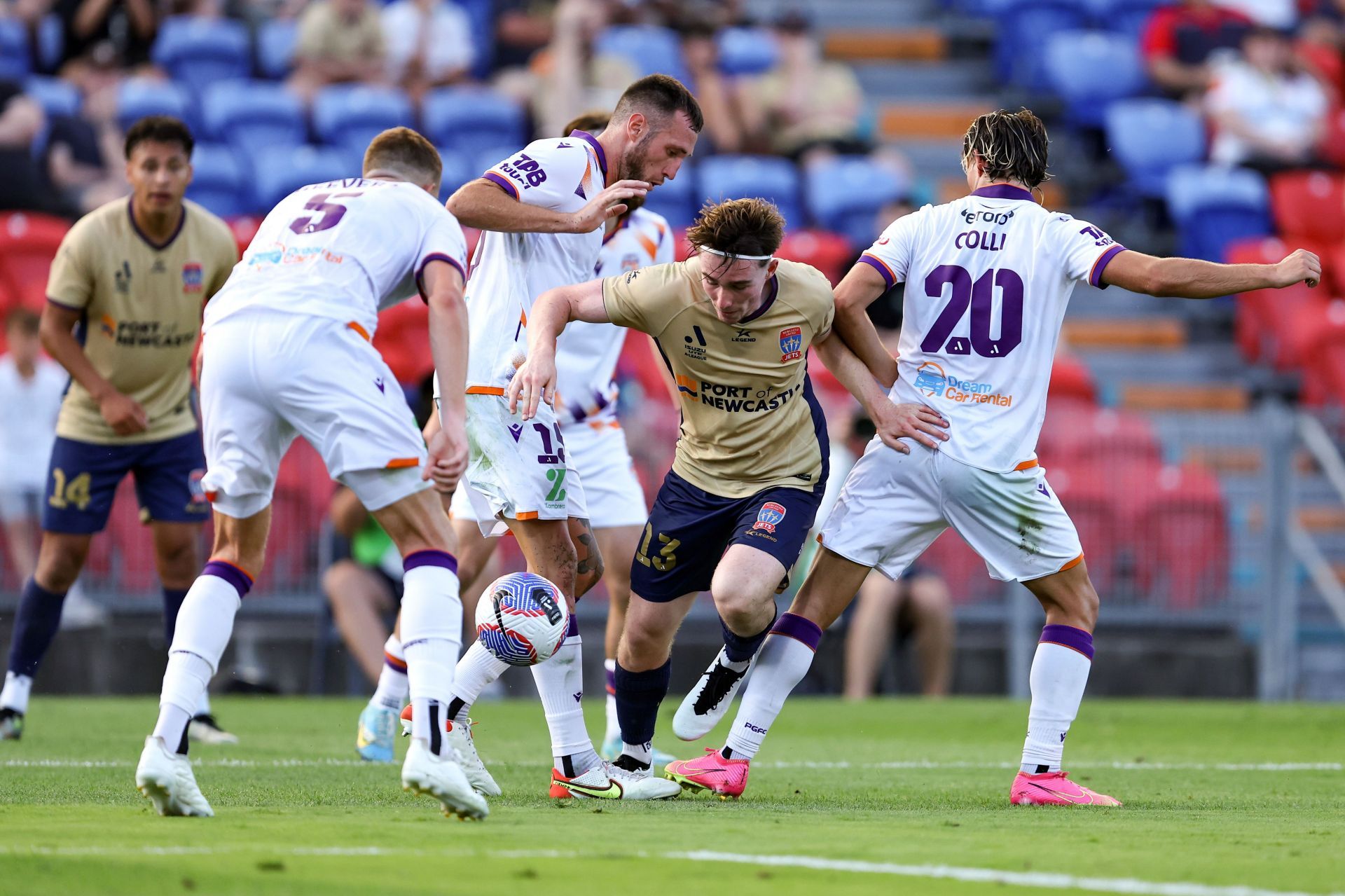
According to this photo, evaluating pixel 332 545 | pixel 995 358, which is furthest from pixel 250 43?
pixel 995 358

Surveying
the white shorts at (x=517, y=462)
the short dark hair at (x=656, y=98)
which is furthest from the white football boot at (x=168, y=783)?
the short dark hair at (x=656, y=98)

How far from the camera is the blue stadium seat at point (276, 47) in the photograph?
677 inches

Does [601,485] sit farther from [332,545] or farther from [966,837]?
[332,545]

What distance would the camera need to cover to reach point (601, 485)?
7887 millimetres

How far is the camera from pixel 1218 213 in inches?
678

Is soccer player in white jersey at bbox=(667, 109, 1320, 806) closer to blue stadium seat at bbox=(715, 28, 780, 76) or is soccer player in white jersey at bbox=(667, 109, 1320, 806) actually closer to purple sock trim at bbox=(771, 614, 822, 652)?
purple sock trim at bbox=(771, 614, 822, 652)

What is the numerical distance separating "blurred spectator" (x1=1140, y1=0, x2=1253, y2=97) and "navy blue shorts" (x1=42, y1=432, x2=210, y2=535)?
44.2 feet

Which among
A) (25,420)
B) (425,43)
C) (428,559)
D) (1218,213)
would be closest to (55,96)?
(425,43)

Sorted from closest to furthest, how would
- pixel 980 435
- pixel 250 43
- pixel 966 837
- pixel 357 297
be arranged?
pixel 966 837
pixel 357 297
pixel 980 435
pixel 250 43

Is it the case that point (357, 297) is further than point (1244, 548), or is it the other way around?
point (1244, 548)

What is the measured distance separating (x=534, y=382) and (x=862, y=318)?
1317mm

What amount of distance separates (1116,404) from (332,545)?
7571 millimetres

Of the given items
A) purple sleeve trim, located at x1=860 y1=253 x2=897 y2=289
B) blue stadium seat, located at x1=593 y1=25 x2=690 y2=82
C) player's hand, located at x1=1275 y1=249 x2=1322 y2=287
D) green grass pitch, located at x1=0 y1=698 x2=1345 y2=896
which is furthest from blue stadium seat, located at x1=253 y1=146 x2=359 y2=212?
player's hand, located at x1=1275 y1=249 x2=1322 y2=287

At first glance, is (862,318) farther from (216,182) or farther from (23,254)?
(216,182)
